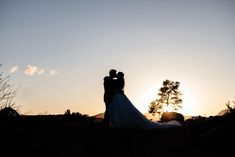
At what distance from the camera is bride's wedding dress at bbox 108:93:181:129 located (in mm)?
16703

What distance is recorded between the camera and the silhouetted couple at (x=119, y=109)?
54.9ft

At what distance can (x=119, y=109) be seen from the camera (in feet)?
55.3

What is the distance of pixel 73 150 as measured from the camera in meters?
11.4

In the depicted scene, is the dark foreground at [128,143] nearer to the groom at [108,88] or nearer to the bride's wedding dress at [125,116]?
the bride's wedding dress at [125,116]

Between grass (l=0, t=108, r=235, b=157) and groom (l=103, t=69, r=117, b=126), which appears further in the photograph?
groom (l=103, t=69, r=117, b=126)

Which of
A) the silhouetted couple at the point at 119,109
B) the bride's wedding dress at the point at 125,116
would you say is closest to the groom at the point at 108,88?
the silhouetted couple at the point at 119,109

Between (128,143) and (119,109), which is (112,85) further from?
(128,143)

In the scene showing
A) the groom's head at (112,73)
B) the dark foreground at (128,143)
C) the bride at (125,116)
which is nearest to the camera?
the dark foreground at (128,143)

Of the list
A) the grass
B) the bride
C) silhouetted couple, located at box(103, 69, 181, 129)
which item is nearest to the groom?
silhouetted couple, located at box(103, 69, 181, 129)

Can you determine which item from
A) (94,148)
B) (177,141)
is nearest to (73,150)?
(94,148)

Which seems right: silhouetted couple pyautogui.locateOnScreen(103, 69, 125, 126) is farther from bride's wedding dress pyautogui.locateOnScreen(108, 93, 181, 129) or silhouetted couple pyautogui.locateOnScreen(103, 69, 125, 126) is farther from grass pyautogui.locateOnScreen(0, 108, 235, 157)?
grass pyautogui.locateOnScreen(0, 108, 235, 157)

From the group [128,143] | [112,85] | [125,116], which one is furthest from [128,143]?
[112,85]

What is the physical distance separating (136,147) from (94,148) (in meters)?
1.36

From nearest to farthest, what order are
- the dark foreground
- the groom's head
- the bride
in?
the dark foreground
the bride
the groom's head
